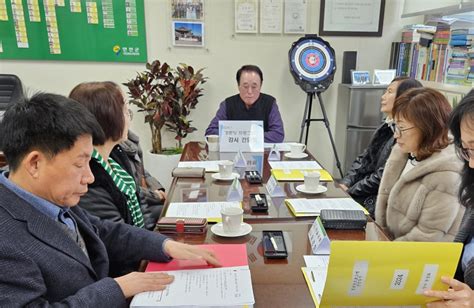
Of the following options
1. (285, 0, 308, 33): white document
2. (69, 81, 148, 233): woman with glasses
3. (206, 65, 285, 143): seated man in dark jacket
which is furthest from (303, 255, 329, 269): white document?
(285, 0, 308, 33): white document

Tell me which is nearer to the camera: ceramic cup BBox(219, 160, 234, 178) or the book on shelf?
ceramic cup BBox(219, 160, 234, 178)

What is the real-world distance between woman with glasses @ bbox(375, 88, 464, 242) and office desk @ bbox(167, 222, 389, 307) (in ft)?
0.81

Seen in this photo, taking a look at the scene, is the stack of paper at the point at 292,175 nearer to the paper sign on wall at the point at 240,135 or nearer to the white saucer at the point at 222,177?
the white saucer at the point at 222,177

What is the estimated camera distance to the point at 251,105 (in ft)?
9.69

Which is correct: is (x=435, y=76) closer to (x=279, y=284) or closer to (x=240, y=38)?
(x=240, y=38)

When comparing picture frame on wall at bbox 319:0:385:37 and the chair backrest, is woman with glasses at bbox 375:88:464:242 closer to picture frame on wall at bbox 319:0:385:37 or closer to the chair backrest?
picture frame on wall at bbox 319:0:385:37

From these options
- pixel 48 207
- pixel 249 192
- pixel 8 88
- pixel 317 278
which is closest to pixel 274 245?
pixel 317 278

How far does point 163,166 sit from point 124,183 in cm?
192

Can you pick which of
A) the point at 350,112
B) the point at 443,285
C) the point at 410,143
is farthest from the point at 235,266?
the point at 350,112

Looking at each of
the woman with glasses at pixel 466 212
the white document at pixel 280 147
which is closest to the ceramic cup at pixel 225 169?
the white document at pixel 280 147

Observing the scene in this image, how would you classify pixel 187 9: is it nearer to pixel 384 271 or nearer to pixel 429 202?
pixel 429 202

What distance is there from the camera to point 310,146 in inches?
146

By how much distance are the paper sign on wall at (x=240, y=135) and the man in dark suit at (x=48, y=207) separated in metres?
1.26

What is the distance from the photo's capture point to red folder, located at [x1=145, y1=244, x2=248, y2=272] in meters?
0.92
